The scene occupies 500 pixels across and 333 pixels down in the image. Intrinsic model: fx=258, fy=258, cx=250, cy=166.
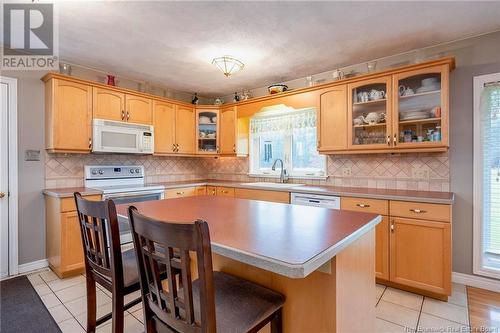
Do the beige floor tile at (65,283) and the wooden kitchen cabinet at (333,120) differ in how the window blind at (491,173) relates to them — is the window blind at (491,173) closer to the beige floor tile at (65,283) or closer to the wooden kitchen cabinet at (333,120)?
the wooden kitchen cabinet at (333,120)

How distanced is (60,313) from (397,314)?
2.69m

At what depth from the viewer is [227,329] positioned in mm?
967

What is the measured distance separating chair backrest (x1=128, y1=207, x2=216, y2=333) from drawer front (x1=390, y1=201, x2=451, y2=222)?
6.96ft

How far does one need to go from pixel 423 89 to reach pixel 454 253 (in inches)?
66.0

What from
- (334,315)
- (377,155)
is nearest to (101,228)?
(334,315)

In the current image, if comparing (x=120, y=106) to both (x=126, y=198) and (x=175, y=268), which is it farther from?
(x=175, y=268)

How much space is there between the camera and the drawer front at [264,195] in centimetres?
313

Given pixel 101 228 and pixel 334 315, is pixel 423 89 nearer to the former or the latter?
pixel 334 315

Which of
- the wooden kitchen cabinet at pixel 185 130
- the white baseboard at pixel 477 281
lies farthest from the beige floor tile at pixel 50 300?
the white baseboard at pixel 477 281

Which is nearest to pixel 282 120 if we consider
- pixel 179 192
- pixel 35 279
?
pixel 179 192

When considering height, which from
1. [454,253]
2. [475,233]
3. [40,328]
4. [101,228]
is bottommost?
[40,328]

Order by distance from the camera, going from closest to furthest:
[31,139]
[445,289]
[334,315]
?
1. [334,315]
2. [445,289]
3. [31,139]

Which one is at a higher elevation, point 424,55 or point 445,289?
point 424,55

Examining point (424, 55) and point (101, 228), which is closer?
point (101, 228)
